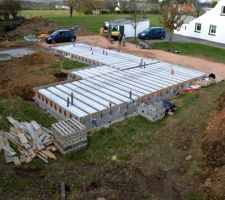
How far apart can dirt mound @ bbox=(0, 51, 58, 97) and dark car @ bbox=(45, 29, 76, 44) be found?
6526 mm

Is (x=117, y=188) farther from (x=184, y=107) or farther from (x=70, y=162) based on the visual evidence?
(x=184, y=107)

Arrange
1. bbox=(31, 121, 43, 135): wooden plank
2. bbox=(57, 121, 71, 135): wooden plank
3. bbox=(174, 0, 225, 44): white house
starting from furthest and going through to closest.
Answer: bbox=(174, 0, 225, 44): white house → bbox=(31, 121, 43, 135): wooden plank → bbox=(57, 121, 71, 135): wooden plank

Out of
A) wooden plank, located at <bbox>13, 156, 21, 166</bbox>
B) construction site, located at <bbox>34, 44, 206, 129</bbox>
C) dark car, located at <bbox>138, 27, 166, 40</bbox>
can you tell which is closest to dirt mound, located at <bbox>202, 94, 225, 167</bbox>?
construction site, located at <bbox>34, 44, 206, 129</bbox>

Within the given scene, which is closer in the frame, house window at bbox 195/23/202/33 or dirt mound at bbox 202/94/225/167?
dirt mound at bbox 202/94/225/167

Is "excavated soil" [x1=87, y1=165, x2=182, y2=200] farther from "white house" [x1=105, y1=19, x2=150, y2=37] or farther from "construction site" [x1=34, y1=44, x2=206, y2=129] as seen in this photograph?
"white house" [x1=105, y1=19, x2=150, y2=37]

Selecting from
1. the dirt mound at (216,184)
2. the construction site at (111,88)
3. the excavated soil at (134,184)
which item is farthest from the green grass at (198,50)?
the excavated soil at (134,184)

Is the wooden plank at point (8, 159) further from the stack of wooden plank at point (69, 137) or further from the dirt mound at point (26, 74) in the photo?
the dirt mound at point (26, 74)

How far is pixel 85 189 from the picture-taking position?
9.35 m

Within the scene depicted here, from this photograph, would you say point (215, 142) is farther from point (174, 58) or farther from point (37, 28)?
point (37, 28)

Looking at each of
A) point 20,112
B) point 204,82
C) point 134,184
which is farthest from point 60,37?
point 134,184

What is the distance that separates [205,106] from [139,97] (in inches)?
140

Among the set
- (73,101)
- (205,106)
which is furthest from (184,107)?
(73,101)

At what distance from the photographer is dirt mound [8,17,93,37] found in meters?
36.4

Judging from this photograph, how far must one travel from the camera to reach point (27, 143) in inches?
449
